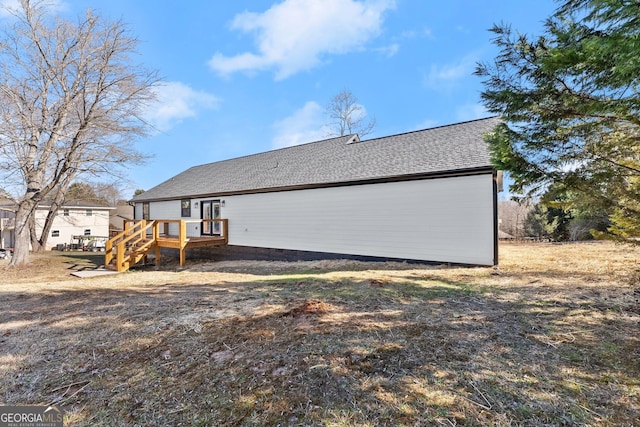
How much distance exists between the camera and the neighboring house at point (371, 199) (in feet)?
27.6

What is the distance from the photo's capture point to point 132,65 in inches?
517

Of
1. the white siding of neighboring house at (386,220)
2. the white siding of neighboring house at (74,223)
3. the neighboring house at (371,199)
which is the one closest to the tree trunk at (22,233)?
the neighboring house at (371,199)

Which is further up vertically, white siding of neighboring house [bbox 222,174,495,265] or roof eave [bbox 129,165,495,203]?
roof eave [bbox 129,165,495,203]

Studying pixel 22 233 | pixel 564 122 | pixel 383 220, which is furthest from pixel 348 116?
pixel 564 122

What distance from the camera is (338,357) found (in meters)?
2.92

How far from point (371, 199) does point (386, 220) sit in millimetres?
899

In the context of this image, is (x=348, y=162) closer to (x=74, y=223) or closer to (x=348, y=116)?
(x=348, y=116)

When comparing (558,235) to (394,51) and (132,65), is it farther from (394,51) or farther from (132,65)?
(132,65)

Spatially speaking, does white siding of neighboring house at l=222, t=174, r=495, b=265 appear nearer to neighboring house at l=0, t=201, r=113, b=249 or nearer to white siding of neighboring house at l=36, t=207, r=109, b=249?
neighboring house at l=0, t=201, r=113, b=249

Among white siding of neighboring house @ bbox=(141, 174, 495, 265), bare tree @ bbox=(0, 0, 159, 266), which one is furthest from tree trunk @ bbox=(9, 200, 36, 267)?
white siding of neighboring house @ bbox=(141, 174, 495, 265)

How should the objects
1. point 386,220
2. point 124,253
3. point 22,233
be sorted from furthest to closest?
point 22,233 → point 124,253 → point 386,220

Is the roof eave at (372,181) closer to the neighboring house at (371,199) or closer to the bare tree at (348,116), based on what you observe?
the neighboring house at (371,199)

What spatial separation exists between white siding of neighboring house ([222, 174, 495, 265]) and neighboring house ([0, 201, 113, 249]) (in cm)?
2166

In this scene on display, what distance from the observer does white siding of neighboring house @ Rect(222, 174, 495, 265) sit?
8.27 m
